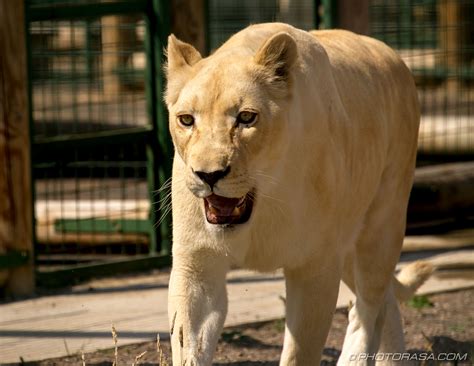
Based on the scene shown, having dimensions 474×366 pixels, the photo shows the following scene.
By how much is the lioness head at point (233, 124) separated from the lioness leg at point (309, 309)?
0.48m

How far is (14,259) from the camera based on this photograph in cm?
647

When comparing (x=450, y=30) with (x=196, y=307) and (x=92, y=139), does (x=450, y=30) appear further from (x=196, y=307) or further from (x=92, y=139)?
(x=196, y=307)

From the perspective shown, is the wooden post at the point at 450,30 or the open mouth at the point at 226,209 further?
the wooden post at the point at 450,30

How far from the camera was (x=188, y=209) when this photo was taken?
398 centimetres

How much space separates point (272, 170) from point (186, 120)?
1.10 ft

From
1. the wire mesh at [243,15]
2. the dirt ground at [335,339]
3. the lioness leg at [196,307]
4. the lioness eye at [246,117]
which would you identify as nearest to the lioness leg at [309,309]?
the lioness leg at [196,307]

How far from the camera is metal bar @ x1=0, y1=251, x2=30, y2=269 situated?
21.1ft

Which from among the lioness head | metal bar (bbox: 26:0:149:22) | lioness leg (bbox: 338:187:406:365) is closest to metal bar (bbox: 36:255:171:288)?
metal bar (bbox: 26:0:149:22)

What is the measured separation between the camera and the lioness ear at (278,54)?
380cm

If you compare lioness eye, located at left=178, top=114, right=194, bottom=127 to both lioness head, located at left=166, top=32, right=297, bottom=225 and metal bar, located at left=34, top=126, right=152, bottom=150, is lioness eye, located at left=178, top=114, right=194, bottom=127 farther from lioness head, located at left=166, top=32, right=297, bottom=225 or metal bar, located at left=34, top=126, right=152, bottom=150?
metal bar, located at left=34, top=126, right=152, bottom=150

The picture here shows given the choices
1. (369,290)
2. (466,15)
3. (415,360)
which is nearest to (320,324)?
(369,290)

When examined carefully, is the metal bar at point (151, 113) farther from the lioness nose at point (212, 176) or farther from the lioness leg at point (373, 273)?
the lioness nose at point (212, 176)

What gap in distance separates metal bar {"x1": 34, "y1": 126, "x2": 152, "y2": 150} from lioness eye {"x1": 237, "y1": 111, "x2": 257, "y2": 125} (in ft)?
10.4

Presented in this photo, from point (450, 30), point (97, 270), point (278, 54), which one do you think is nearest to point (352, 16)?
point (97, 270)
